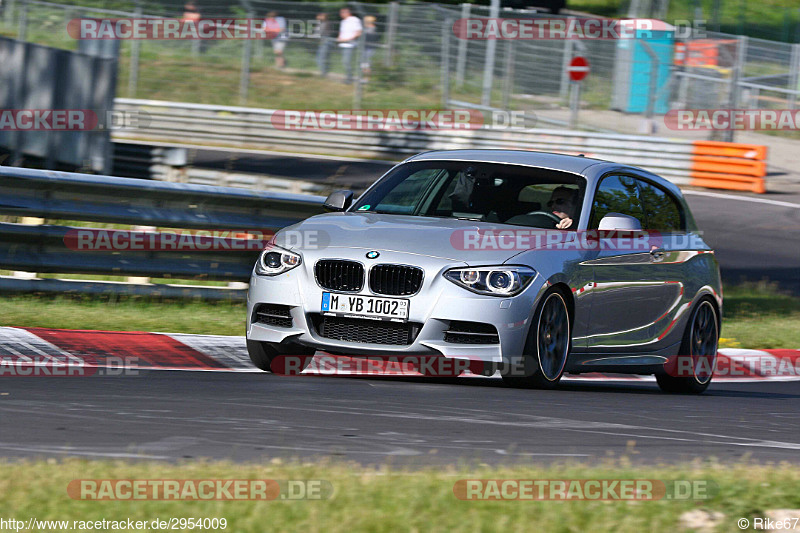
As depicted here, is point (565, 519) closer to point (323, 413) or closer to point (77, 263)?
point (323, 413)

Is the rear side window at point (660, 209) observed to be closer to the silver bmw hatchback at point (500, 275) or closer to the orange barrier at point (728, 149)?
the silver bmw hatchback at point (500, 275)

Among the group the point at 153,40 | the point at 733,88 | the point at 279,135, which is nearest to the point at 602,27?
the point at 733,88

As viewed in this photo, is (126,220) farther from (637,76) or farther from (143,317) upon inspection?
(637,76)

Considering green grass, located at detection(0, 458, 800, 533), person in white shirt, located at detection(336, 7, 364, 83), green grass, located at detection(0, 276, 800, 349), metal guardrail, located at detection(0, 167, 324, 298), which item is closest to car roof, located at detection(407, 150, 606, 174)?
green grass, located at detection(0, 276, 800, 349)

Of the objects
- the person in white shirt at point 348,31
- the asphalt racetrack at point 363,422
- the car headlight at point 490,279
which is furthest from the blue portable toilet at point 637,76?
the car headlight at point 490,279

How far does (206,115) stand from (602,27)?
852 centimetres

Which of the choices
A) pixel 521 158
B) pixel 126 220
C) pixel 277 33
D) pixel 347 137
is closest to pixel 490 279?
pixel 521 158

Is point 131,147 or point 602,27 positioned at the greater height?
point 602,27

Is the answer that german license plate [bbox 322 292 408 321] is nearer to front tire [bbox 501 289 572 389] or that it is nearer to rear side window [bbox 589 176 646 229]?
front tire [bbox 501 289 572 389]

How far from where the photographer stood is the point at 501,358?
25.6 ft

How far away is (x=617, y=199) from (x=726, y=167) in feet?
57.2

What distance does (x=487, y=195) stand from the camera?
8883 millimetres

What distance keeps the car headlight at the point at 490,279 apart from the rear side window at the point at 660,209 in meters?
2.09

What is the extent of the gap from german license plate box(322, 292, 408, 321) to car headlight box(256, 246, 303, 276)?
344 mm
